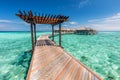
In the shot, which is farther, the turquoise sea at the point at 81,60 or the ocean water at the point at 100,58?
the ocean water at the point at 100,58

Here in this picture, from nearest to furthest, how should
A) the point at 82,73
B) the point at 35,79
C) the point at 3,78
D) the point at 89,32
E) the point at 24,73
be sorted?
1. the point at 35,79
2. the point at 82,73
3. the point at 3,78
4. the point at 24,73
5. the point at 89,32

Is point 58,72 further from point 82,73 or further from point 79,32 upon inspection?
point 79,32

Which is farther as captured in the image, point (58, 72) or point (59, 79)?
point (58, 72)

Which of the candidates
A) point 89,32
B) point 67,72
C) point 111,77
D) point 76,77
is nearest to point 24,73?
point 67,72

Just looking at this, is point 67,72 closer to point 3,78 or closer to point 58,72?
point 58,72

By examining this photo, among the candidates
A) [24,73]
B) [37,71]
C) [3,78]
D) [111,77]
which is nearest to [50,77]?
[37,71]

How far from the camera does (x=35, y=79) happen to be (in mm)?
3525

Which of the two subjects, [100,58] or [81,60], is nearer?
[81,60]

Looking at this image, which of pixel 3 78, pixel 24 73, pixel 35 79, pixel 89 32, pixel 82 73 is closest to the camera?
pixel 35 79

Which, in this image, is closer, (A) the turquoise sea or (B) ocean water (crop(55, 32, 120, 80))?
(A) the turquoise sea

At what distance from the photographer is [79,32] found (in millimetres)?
52750

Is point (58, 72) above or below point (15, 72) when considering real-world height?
above

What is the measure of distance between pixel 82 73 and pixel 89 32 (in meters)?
49.5

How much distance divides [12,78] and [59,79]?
13.2ft
